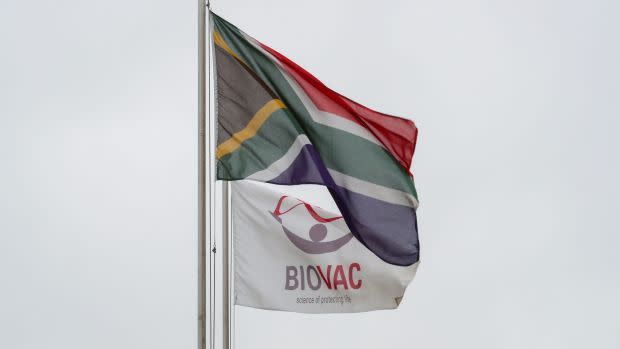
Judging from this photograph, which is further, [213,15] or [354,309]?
[354,309]

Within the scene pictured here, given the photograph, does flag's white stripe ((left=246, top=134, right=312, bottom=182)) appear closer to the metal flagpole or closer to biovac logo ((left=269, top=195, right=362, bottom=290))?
biovac logo ((left=269, top=195, right=362, bottom=290))

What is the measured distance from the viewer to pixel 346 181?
16797 millimetres

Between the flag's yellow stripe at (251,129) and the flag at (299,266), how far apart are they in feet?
4.21

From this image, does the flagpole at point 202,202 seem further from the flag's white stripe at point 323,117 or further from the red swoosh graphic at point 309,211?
the red swoosh graphic at point 309,211

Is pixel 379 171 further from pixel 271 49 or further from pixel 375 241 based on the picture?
pixel 271 49

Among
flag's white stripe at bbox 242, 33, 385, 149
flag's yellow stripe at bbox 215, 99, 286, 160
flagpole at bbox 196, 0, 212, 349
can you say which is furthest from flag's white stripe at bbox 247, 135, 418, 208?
flagpole at bbox 196, 0, 212, 349

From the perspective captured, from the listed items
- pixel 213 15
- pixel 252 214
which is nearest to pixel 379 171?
pixel 252 214

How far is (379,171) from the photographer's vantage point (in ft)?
55.8

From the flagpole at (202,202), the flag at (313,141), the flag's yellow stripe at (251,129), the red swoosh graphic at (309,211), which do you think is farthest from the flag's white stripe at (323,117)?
the red swoosh graphic at (309,211)

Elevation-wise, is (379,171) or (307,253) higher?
(379,171)

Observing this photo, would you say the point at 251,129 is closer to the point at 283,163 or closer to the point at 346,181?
the point at 283,163

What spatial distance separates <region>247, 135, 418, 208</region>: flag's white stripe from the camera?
16375 mm

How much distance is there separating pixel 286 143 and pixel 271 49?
144 cm

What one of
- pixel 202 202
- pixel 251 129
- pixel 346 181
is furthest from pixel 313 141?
pixel 202 202
